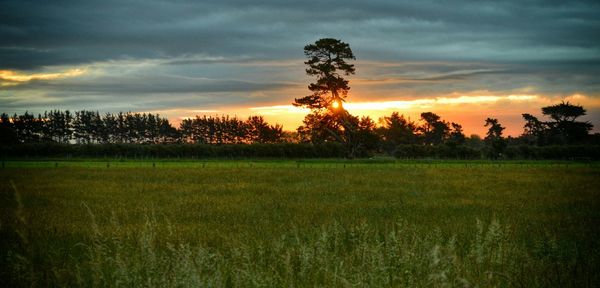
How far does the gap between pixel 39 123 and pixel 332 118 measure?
15678 cm

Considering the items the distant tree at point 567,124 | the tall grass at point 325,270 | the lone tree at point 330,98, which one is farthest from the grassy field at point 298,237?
the distant tree at point 567,124

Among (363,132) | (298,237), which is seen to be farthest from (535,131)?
(298,237)

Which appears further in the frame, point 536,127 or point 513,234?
point 536,127

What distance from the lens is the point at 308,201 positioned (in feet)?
63.0

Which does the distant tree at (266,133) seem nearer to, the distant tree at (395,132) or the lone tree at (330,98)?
the distant tree at (395,132)

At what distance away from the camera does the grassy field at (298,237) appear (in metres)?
6.95

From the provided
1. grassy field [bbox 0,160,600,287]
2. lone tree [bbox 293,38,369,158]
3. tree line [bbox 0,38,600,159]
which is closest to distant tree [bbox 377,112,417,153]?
tree line [bbox 0,38,600,159]

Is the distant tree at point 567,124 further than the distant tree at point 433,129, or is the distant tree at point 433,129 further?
the distant tree at point 433,129

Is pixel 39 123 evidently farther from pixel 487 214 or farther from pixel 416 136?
pixel 487 214

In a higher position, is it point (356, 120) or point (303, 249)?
point (356, 120)

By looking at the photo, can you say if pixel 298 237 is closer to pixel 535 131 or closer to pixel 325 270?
pixel 325 270

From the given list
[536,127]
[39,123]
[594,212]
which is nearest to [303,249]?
[594,212]

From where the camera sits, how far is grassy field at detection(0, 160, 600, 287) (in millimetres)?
6953

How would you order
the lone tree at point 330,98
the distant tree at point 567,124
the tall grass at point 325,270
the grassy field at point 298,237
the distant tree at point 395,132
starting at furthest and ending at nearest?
the distant tree at point 395,132, the distant tree at point 567,124, the lone tree at point 330,98, the grassy field at point 298,237, the tall grass at point 325,270
